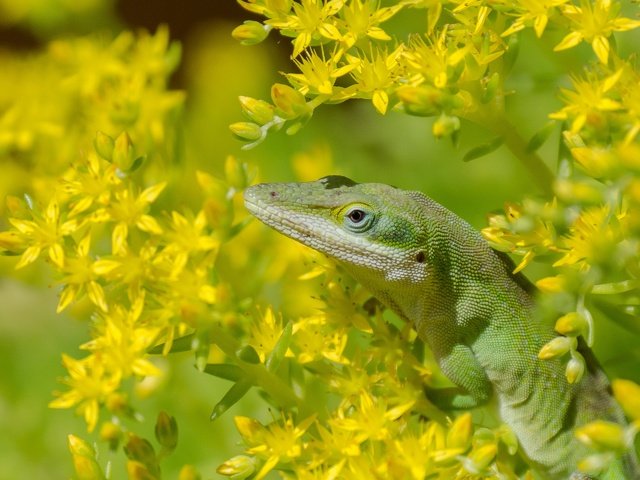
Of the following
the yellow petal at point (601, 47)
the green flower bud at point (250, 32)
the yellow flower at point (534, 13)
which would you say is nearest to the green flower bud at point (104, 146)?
the green flower bud at point (250, 32)

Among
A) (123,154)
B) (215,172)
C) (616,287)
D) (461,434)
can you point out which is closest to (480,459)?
(461,434)

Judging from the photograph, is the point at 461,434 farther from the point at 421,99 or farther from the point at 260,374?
the point at 421,99

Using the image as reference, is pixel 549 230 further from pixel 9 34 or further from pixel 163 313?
pixel 9 34

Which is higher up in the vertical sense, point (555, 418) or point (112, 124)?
point (112, 124)

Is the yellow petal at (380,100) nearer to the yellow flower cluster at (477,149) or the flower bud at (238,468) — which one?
the yellow flower cluster at (477,149)

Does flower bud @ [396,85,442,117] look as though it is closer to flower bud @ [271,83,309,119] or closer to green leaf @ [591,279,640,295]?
flower bud @ [271,83,309,119]

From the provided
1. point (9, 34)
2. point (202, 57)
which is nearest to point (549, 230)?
point (202, 57)
